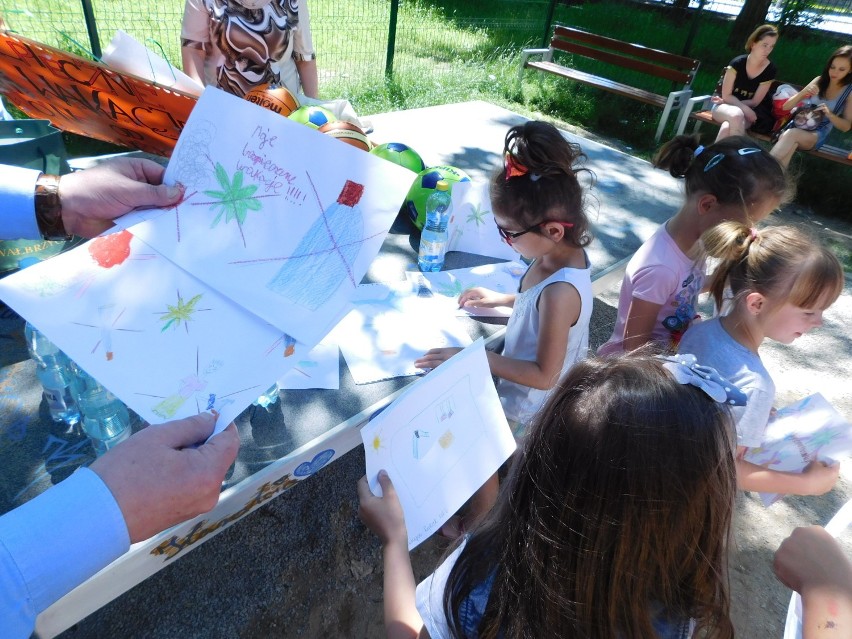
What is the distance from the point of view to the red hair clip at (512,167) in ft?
5.01

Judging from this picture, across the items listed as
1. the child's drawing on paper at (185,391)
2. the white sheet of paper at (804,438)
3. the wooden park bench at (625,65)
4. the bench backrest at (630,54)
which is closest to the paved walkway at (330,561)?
the white sheet of paper at (804,438)

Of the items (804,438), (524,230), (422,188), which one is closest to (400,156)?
(422,188)

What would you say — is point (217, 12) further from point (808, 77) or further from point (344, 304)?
point (808, 77)

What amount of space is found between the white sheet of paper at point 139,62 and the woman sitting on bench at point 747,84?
5077mm

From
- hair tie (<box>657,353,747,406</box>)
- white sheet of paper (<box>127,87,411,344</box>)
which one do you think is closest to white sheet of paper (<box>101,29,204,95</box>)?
white sheet of paper (<box>127,87,411,344</box>)

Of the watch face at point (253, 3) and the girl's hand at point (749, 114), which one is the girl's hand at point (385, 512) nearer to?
the watch face at point (253, 3)

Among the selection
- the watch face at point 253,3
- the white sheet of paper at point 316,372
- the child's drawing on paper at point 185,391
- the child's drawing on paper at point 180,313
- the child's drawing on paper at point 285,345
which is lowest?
the white sheet of paper at point 316,372

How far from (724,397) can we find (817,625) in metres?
0.44

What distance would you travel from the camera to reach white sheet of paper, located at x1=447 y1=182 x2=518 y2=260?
1901mm

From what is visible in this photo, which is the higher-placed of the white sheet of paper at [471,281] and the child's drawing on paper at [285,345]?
the child's drawing on paper at [285,345]

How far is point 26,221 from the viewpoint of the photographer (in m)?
1.16

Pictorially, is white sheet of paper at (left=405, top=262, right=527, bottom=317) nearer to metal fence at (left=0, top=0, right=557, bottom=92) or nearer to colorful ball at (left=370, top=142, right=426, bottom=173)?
colorful ball at (left=370, top=142, right=426, bottom=173)

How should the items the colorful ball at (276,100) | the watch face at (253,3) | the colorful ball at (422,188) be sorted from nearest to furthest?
the colorful ball at (422,188) → the colorful ball at (276,100) → the watch face at (253,3)

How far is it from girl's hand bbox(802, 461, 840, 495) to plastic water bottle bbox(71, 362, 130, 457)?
5.54ft
